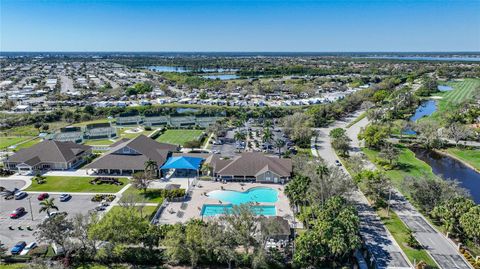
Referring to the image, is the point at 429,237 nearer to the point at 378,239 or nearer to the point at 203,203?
the point at 378,239

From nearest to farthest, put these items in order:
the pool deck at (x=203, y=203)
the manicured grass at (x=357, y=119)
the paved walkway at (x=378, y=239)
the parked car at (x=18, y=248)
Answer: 1. the paved walkway at (x=378, y=239)
2. the parked car at (x=18, y=248)
3. the pool deck at (x=203, y=203)
4. the manicured grass at (x=357, y=119)

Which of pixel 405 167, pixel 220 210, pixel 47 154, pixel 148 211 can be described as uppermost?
pixel 47 154

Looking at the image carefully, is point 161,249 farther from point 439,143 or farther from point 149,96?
point 149,96

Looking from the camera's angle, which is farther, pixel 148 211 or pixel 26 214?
pixel 148 211

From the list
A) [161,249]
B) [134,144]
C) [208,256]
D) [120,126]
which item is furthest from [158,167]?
[120,126]

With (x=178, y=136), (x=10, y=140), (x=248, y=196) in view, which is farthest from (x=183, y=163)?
(x=10, y=140)

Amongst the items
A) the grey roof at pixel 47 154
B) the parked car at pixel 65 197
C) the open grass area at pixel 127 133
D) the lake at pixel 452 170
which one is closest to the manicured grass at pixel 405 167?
the lake at pixel 452 170

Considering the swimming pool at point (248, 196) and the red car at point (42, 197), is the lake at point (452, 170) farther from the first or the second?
the red car at point (42, 197)
